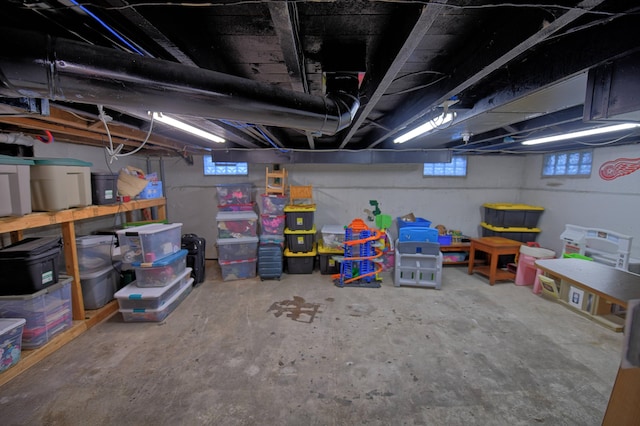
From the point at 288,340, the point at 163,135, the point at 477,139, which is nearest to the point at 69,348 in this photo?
the point at 288,340

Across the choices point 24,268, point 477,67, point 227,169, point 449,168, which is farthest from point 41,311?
point 449,168

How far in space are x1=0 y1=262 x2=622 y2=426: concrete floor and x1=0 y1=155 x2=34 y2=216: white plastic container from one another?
1328 millimetres

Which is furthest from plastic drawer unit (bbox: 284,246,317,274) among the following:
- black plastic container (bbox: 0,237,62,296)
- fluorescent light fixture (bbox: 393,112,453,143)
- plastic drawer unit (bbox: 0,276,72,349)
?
black plastic container (bbox: 0,237,62,296)

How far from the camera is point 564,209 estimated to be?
4.06 meters

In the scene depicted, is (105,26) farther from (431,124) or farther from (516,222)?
(516,222)

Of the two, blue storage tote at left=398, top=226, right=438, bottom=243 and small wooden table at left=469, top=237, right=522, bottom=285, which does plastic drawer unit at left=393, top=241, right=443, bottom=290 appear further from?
small wooden table at left=469, top=237, right=522, bottom=285

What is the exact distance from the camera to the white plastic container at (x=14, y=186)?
6.24 ft

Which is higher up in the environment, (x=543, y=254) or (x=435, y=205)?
(x=435, y=205)

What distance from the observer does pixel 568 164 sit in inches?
160

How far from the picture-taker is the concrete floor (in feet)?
5.58

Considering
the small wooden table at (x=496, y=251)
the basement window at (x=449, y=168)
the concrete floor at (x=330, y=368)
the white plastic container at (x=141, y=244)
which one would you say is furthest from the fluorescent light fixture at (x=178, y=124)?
the small wooden table at (x=496, y=251)

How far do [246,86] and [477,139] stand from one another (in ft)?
11.3

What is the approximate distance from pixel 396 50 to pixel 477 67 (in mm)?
439

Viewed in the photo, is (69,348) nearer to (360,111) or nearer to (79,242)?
(79,242)
